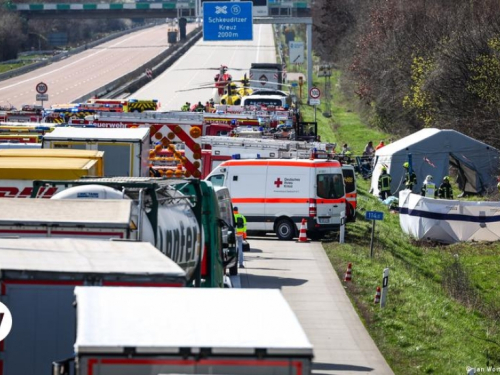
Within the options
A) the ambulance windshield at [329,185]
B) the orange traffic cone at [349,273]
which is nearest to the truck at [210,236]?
the orange traffic cone at [349,273]

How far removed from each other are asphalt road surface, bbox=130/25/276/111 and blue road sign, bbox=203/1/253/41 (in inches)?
238

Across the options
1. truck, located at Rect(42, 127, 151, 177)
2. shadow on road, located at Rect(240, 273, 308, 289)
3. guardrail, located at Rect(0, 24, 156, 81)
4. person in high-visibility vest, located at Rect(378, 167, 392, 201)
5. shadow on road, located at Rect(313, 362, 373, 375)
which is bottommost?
guardrail, located at Rect(0, 24, 156, 81)

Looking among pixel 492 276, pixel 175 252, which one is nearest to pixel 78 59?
pixel 492 276

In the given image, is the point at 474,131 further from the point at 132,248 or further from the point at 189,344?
the point at 189,344

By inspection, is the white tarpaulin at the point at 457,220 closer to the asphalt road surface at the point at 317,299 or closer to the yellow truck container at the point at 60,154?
the asphalt road surface at the point at 317,299

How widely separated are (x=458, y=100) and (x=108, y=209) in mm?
37737

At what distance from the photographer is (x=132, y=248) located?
10734 millimetres

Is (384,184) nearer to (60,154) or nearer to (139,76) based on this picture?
(60,154)

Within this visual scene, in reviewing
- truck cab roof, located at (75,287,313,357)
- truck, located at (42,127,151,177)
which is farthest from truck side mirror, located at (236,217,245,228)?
truck cab roof, located at (75,287,313,357)

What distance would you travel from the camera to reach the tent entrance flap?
41281 mm

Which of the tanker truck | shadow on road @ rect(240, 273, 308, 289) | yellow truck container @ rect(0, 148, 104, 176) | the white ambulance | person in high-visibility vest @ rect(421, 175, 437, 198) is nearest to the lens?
the tanker truck

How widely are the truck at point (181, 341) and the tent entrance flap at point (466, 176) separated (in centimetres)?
3381

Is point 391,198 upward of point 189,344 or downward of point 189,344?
downward

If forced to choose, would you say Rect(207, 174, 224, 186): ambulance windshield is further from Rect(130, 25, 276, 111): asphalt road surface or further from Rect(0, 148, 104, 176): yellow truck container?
Rect(130, 25, 276, 111): asphalt road surface
